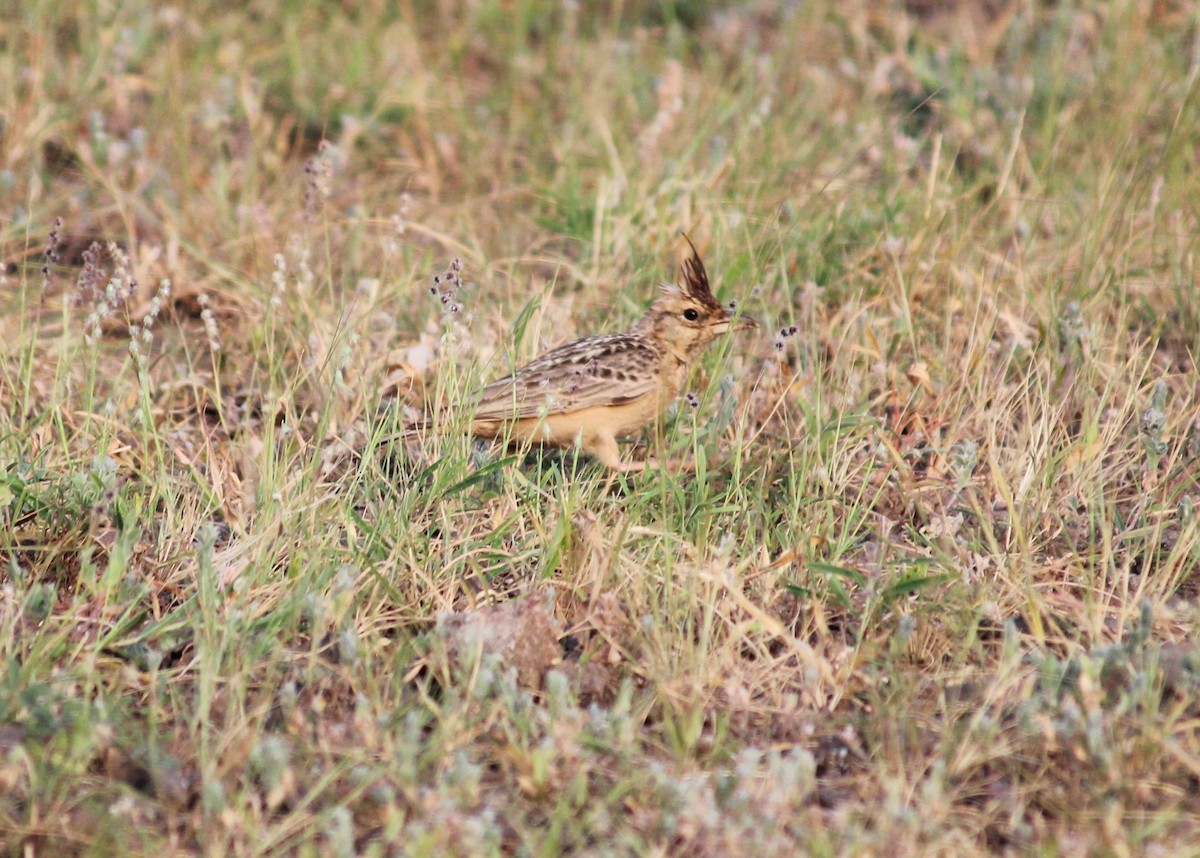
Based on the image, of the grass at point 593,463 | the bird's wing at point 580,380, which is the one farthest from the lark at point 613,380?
the grass at point 593,463

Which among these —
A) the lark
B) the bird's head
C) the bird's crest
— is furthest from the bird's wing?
the bird's crest

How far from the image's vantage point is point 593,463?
19.9 ft

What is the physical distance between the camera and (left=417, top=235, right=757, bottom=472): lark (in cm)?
591

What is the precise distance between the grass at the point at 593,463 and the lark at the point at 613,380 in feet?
0.50

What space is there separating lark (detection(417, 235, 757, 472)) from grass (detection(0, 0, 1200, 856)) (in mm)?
151

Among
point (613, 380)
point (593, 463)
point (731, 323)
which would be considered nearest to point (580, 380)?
point (613, 380)

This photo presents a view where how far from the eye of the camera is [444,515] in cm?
525

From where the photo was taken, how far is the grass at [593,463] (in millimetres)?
4145

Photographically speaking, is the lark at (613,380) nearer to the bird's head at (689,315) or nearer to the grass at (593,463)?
the bird's head at (689,315)

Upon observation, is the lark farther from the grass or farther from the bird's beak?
the grass

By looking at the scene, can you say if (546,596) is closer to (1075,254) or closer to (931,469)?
(931,469)

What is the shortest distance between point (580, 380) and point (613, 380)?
140 millimetres

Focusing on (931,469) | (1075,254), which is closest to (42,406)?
(931,469)

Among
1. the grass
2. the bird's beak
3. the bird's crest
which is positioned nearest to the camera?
the grass
